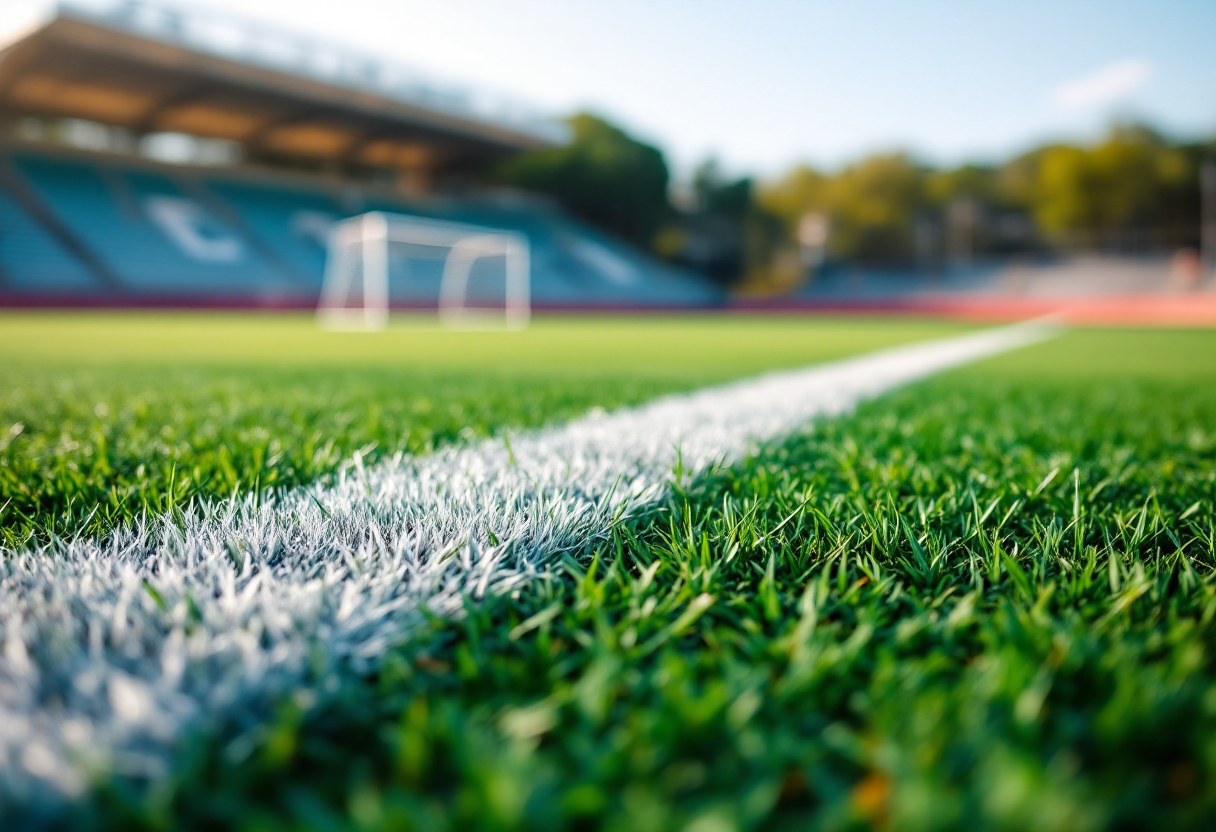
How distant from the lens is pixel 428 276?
2641cm

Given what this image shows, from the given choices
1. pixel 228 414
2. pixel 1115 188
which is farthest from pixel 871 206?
pixel 228 414

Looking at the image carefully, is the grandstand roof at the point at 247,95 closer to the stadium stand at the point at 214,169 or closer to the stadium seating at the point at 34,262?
the stadium stand at the point at 214,169

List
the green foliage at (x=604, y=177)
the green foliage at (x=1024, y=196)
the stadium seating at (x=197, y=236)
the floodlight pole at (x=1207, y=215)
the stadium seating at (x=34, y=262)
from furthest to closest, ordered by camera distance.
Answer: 1. the green foliage at (x=1024, y=196)
2. the green foliage at (x=604, y=177)
3. the floodlight pole at (x=1207, y=215)
4. the stadium seating at (x=197, y=236)
5. the stadium seating at (x=34, y=262)

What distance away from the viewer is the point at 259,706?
0.60 m

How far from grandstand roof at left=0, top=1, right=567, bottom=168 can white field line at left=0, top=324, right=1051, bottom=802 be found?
21.7 meters

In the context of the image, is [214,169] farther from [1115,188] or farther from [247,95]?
[1115,188]

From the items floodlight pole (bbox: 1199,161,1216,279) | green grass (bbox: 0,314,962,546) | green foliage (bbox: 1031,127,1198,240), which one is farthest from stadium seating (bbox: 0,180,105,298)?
green foliage (bbox: 1031,127,1198,240)

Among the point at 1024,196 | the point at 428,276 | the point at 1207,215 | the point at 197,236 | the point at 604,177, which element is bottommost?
the point at 428,276

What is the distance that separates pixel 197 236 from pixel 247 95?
4.59m

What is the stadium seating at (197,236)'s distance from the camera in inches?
778

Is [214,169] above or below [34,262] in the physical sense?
above

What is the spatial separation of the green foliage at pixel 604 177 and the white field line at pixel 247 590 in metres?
37.6

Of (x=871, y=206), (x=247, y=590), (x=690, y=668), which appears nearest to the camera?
(x=690, y=668)

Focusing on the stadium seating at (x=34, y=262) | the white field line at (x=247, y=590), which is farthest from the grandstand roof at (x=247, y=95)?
the white field line at (x=247, y=590)
